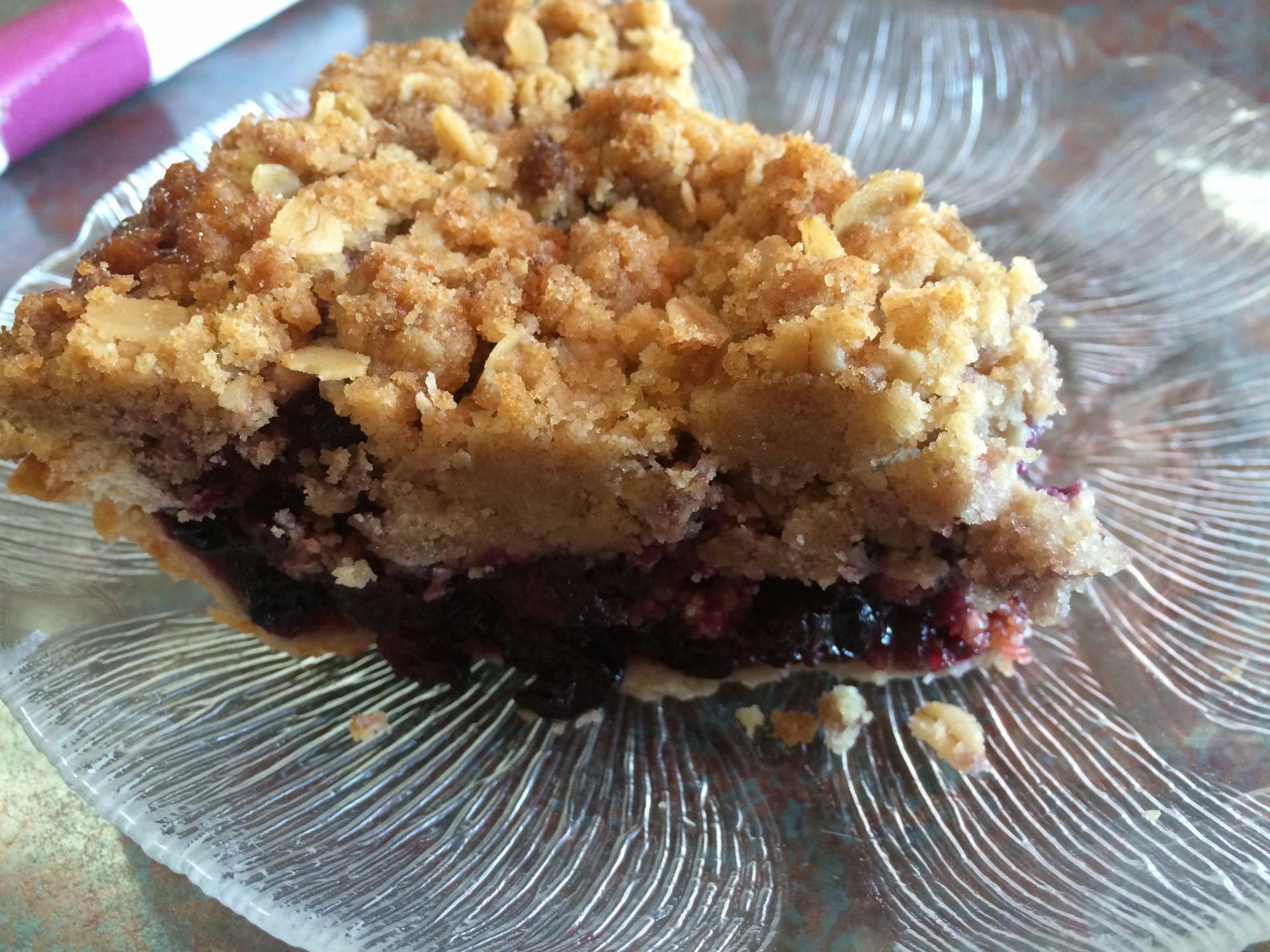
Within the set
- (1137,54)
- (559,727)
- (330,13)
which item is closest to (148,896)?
(559,727)

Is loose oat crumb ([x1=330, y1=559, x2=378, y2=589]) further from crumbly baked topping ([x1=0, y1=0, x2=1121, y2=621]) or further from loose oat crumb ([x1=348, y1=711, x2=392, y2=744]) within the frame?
loose oat crumb ([x1=348, y1=711, x2=392, y2=744])

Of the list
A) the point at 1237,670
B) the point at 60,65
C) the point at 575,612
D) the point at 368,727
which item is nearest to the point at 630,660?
the point at 575,612

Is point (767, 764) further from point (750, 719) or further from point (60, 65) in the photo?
point (60, 65)

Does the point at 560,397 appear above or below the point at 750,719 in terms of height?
above

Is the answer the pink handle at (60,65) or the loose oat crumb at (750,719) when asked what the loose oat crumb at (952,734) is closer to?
the loose oat crumb at (750,719)

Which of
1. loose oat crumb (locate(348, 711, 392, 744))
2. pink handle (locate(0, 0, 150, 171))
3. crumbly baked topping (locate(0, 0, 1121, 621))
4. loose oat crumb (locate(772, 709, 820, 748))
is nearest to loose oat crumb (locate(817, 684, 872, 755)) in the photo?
loose oat crumb (locate(772, 709, 820, 748))

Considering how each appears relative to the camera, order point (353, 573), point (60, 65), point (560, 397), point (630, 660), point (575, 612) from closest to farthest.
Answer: point (560, 397) < point (353, 573) < point (575, 612) < point (630, 660) < point (60, 65)
